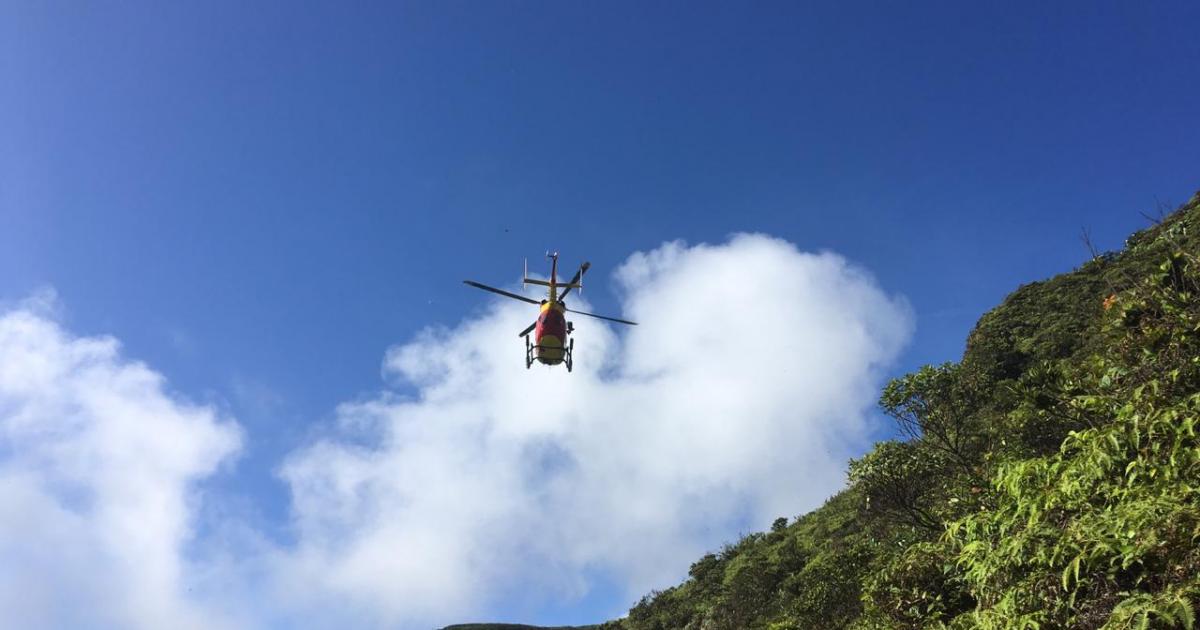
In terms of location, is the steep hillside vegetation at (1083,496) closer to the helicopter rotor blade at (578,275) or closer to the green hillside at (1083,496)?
the green hillside at (1083,496)

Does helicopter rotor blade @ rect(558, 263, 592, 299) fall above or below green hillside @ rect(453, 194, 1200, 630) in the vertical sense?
above

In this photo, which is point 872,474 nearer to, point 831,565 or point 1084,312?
point 831,565

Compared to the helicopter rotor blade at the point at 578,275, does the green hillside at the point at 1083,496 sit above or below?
below

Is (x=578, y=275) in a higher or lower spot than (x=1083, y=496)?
higher

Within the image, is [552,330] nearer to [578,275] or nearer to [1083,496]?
[578,275]

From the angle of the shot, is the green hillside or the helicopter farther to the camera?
the helicopter

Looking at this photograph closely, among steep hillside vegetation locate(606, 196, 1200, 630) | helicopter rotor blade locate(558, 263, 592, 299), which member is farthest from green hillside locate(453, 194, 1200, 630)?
helicopter rotor blade locate(558, 263, 592, 299)

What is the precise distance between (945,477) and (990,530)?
10.4m

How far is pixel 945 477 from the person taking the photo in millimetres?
16047

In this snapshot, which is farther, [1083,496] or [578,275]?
[578,275]

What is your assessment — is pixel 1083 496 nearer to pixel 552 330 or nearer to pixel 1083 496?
pixel 1083 496

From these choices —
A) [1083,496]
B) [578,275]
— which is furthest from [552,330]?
→ [1083,496]

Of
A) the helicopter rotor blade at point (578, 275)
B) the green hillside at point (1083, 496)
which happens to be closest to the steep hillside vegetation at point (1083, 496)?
the green hillside at point (1083, 496)

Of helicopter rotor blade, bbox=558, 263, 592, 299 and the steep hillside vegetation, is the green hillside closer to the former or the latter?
the steep hillside vegetation
